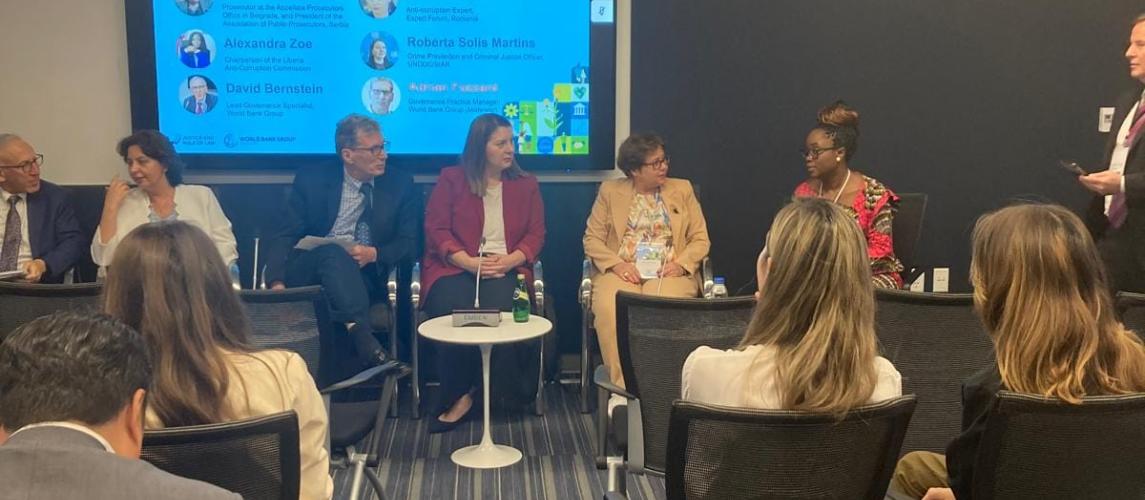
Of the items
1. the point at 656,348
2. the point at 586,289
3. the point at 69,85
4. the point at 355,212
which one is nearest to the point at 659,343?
the point at 656,348

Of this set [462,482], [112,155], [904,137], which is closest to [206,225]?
[112,155]

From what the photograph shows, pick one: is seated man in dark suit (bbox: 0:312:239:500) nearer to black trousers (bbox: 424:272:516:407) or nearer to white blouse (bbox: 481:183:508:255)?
black trousers (bbox: 424:272:516:407)

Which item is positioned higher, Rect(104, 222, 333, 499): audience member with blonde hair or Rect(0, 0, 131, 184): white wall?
Rect(0, 0, 131, 184): white wall

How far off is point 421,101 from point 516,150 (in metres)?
0.53

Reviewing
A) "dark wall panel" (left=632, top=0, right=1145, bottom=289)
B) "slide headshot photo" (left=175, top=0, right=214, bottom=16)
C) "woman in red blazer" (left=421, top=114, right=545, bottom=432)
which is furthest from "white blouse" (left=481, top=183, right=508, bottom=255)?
"slide headshot photo" (left=175, top=0, right=214, bottom=16)

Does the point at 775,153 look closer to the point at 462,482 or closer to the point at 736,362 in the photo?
the point at 462,482

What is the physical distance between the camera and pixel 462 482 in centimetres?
346

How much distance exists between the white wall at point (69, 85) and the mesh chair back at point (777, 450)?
11.6 feet

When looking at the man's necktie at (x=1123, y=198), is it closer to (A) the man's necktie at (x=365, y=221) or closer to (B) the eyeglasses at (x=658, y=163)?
(B) the eyeglasses at (x=658, y=163)

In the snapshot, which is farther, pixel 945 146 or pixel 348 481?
pixel 945 146

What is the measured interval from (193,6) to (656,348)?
317cm

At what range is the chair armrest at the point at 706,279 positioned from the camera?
4.31 meters

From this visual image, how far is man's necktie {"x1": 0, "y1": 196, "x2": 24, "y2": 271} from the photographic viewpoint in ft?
13.7

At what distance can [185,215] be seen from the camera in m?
4.25
